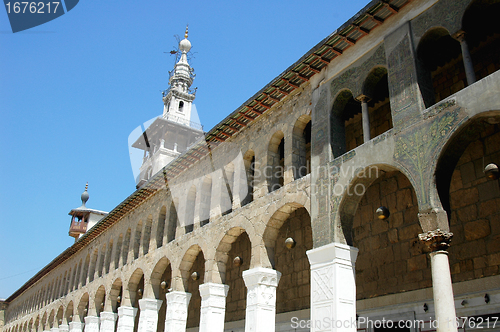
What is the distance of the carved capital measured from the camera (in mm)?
6586

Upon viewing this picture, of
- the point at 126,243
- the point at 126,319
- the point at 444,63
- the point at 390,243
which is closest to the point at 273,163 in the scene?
the point at 390,243

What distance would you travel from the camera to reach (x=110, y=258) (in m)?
19.6

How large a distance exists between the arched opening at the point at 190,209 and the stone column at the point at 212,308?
120 inches

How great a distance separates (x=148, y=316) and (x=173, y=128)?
912 inches

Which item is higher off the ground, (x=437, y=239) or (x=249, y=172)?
(x=249, y=172)

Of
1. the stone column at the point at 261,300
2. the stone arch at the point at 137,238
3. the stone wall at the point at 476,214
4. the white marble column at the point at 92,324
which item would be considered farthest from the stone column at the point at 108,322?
the stone wall at the point at 476,214

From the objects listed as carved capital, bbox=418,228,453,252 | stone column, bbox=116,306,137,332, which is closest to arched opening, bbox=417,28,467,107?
carved capital, bbox=418,228,453,252

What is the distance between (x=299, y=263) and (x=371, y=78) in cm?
554

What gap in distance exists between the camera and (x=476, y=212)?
28.3 feet

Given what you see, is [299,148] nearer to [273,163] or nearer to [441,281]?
[273,163]

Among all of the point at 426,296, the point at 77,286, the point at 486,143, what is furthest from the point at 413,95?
the point at 77,286

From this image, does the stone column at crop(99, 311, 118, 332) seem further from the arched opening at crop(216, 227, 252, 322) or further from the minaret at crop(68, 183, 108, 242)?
the minaret at crop(68, 183, 108, 242)

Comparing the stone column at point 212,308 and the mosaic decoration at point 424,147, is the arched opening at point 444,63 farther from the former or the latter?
the stone column at point 212,308

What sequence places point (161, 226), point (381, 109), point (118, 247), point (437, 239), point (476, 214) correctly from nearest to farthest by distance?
point (437, 239), point (476, 214), point (381, 109), point (161, 226), point (118, 247)
